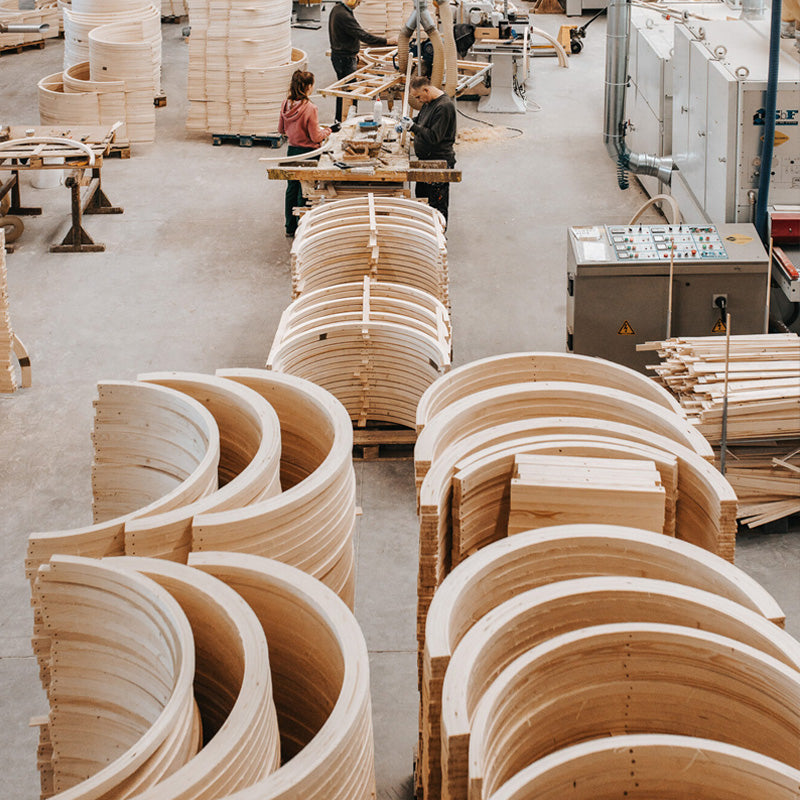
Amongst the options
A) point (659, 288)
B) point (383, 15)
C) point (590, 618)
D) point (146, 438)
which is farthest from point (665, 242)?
point (383, 15)

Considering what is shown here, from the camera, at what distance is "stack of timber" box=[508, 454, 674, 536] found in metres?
5.14

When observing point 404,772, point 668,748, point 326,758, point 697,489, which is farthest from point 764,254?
point 326,758

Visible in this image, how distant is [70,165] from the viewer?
492 inches

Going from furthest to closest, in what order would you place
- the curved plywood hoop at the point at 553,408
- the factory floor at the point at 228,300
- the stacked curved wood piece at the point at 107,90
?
the stacked curved wood piece at the point at 107,90, the factory floor at the point at 228,300, the curved plywood hoop at the point at 553,408

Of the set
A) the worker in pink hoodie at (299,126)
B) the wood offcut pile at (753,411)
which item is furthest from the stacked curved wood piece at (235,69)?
the wood offcut pile at (753,411)

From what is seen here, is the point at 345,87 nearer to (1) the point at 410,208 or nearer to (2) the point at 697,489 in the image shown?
(1) the point at 410,208

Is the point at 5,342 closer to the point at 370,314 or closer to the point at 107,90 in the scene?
A: the point at 370,314

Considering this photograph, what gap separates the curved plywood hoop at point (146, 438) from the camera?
520 cm

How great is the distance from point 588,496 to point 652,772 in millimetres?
1433

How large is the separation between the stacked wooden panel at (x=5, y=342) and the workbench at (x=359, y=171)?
121 inches

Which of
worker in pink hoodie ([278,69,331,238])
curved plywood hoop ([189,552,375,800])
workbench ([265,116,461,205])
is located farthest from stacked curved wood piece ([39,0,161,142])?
curved plywood hoop ([189,552,375,800])

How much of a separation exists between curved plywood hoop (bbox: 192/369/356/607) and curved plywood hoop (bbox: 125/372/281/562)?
0.35ft

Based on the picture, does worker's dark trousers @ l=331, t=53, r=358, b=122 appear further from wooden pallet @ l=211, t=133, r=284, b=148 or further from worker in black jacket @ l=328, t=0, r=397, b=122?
wooden pallet @ l=211, t=133, r=284, b=148

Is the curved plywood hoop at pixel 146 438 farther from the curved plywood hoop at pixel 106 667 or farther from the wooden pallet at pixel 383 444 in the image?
the wooden pallet at pixel 383 444
